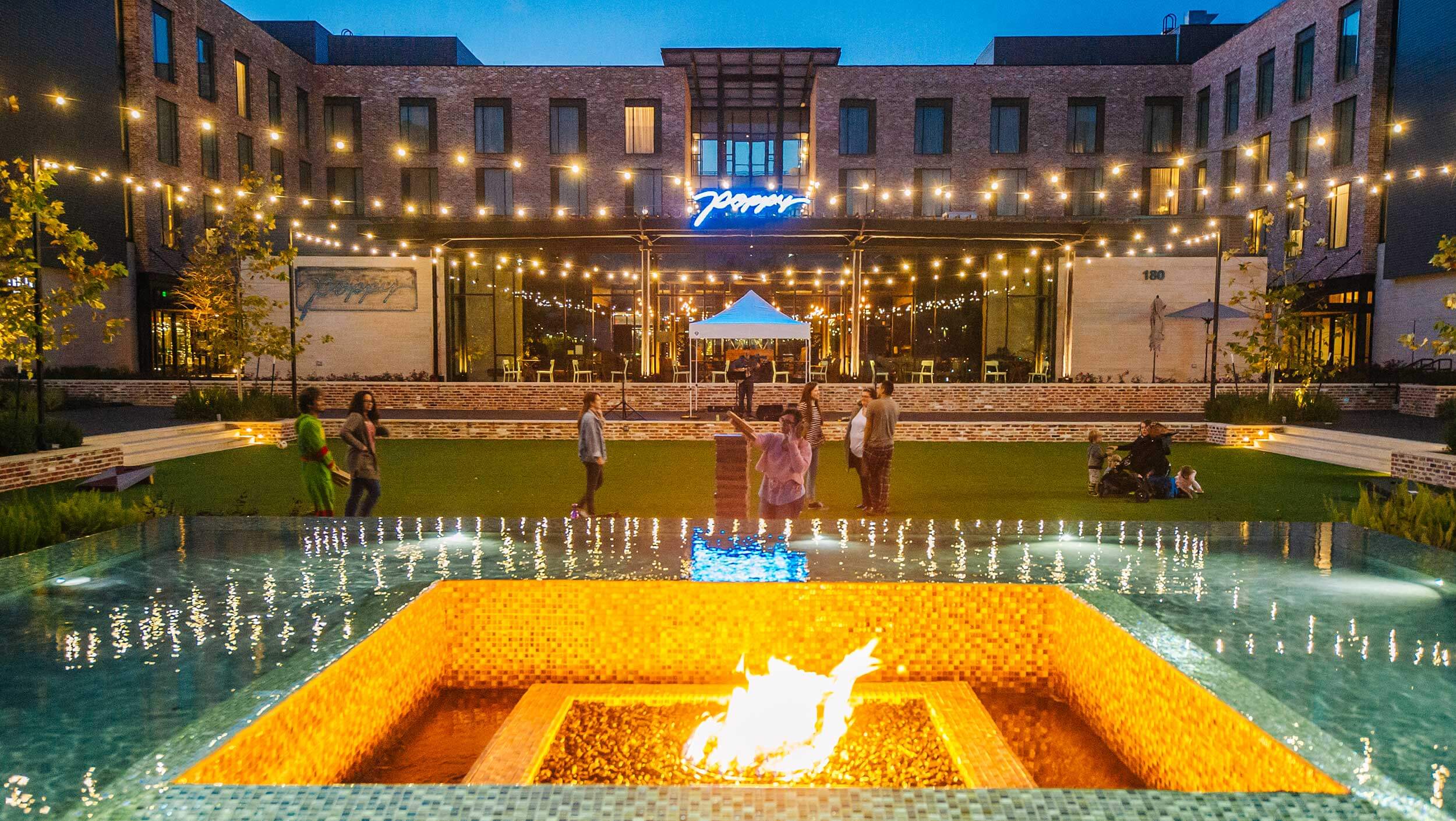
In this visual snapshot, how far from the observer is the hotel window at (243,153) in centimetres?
2836

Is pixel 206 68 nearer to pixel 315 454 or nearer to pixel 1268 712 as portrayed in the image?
pixel 315 454

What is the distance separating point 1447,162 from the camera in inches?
877

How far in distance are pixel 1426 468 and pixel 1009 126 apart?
26061 millimetres

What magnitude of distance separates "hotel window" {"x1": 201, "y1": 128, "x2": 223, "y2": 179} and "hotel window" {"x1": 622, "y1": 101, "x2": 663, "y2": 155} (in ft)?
47.4

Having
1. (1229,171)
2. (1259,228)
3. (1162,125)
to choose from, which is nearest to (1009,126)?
(1162,125)

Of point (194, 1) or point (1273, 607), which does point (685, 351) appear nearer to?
point (194, 1)

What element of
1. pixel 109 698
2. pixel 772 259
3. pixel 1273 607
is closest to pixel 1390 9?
pixel 772 259

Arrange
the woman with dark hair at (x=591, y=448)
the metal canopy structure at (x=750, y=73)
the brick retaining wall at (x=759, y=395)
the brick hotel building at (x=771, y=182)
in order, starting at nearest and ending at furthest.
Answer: the woman with dark hair at (x=591, y=448) → the brick retaining wall at (x=759, y=395) → the brick hotel building at (x=771, y=182) → the metal canopy structure at (x=750, y=73)

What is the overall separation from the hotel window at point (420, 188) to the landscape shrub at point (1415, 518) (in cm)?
3288

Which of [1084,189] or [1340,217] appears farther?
[1084,189]

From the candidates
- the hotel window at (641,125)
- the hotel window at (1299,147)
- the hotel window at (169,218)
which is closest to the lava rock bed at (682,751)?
the hotel window at (169,218)

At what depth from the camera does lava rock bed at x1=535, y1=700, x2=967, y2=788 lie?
11.4 ft

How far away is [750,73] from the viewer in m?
31.1

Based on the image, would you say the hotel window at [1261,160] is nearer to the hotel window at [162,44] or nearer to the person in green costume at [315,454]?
the person in green costume at [315,454]
